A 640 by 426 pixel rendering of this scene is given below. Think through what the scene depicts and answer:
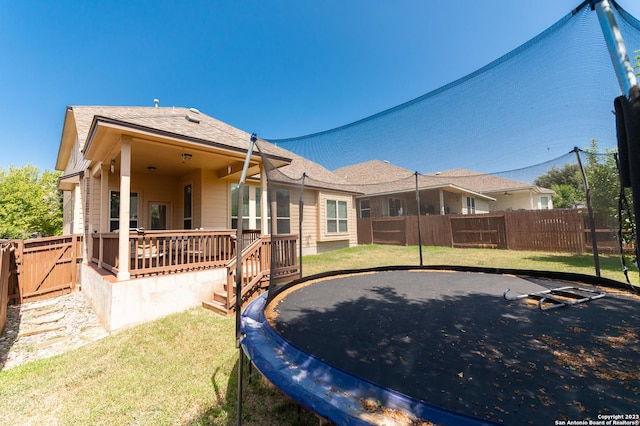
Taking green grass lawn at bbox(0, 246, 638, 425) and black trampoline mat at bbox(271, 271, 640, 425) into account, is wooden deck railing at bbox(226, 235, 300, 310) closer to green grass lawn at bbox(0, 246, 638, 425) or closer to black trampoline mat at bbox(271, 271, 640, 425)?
green grass lawn at bbox(0, 246, 638, 425)

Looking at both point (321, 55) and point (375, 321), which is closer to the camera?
point (375, 321)

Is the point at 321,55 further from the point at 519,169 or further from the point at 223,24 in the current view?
the point at 519,169

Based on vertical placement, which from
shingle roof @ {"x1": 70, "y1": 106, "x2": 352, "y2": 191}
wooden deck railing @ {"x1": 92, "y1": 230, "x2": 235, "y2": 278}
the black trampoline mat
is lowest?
the black trampoline mat

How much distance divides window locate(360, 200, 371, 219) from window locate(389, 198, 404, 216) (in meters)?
1.23

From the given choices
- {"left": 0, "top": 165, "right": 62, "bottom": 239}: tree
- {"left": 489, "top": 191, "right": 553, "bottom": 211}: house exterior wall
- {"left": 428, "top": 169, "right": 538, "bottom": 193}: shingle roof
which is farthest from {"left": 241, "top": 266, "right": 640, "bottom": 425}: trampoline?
{"left": 0, "top": 165, "right": 62, "bottom": 239}: tree

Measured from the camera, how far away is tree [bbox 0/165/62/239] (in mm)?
16125

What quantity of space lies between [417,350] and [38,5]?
10.4m

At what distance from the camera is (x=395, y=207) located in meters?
15.3

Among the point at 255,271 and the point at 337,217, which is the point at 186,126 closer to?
the point at 255,271

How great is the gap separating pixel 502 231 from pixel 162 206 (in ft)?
39.7

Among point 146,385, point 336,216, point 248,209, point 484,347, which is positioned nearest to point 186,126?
point 248,209

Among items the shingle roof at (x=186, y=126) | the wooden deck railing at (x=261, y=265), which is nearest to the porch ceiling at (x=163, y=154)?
the shingle roof at (x=186, y=126)

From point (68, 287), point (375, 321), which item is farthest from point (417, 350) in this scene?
point (68, 287)

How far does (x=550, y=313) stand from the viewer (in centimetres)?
239
